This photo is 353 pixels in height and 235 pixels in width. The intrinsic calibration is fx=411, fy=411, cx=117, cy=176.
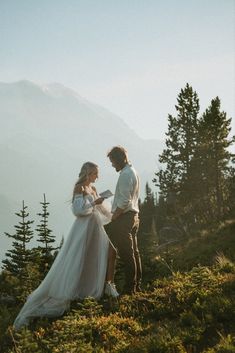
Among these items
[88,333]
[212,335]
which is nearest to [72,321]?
Result: [88,333]

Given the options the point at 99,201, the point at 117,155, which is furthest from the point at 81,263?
the point at 117,155

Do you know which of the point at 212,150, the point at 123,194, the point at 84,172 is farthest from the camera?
the point at 212,150

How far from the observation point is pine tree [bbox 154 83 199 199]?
41.5 m

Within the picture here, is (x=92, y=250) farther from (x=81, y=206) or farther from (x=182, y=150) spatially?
(x=182, y=150)

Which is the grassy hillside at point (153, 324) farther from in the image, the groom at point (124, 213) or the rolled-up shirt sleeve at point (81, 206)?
Result: the rolled-up shirt sleeve at point (81, 206)

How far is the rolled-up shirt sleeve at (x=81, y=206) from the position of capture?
935cm

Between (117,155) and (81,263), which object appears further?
(81,263)

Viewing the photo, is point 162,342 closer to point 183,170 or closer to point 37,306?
point 37,306

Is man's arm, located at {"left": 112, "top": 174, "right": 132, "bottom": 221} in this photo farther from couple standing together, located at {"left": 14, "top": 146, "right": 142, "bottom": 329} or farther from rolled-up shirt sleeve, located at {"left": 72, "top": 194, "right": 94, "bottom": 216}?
rolled-up shirt sleeve, located at {"left": 72, "top": 194, "right": 94, "bottom": 216}

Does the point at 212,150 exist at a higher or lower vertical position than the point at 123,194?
higher

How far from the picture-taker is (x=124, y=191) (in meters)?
8.73

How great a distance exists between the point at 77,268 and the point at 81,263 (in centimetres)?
14

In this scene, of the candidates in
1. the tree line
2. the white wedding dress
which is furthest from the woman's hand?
the tree line

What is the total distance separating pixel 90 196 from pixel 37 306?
2.71 m
